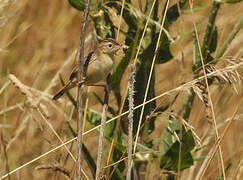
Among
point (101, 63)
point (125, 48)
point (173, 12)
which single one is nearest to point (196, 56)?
point (173, 12)

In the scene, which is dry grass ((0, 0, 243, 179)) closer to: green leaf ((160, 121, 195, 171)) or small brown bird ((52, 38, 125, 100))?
small brown bird ((52, 38, 125, 100))

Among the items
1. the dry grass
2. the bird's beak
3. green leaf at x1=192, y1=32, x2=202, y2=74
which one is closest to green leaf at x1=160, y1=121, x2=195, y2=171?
green leaf at x1=192, y1=32, x2=202, y2=74

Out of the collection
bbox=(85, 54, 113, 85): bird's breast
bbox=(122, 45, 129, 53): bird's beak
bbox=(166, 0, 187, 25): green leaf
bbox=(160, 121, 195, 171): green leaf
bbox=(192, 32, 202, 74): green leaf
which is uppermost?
bbox=(166, 0, 187, 25): green leaf

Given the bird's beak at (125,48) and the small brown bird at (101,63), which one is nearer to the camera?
the bird's beak at (125,48)

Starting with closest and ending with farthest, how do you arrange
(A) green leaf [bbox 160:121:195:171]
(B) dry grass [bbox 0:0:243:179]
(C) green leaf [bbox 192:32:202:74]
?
(A) green leaf [bbox 160:121:195:171] < (C) green leaf [bbox 192:32:202:74] < (B) dry grass [bbox 0:0:243:179]

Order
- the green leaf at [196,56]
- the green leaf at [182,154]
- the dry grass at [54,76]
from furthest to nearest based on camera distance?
the dry grass at [54,76] → the green leaf at [196,56] → the green leaf at [182,154]

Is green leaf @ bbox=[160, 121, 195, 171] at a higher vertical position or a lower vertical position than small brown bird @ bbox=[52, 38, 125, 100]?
lower

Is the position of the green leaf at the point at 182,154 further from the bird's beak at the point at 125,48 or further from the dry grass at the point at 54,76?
the dry grass at the point at 54,76

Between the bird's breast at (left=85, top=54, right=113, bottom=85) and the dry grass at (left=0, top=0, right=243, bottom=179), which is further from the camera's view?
the dry grass at (left=0, top=0, right=243, bottom=179)

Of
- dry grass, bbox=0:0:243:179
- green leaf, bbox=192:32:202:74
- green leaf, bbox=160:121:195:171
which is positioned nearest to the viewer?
green leaf, bbox=160:121:195:171

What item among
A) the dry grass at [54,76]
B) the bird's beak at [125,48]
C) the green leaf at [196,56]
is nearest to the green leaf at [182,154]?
the green leaf at [196,56]

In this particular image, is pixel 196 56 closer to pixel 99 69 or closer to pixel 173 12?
pixel 173 12

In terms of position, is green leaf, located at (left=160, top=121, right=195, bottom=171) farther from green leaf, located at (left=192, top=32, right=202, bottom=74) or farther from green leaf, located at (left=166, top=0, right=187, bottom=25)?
green leaf, located at (left=166, top=0, right=187, bottom=25)

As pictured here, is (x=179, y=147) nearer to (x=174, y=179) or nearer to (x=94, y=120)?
(x=174, y=179)
